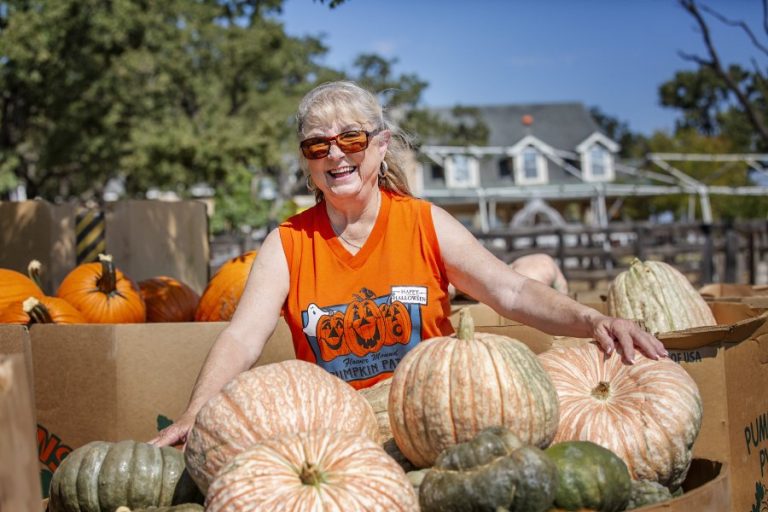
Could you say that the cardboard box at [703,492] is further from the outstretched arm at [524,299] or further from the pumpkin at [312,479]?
the pumpkin at [312,479]

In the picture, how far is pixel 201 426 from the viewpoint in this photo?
2.27m

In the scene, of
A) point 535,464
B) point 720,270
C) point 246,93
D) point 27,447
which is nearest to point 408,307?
point 535,464

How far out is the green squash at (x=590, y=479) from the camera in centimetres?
204

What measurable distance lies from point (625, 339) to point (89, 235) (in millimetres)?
4181

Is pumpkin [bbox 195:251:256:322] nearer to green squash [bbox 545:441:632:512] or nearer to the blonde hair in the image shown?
the blonde hair

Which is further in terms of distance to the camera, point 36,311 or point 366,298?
point 36,311

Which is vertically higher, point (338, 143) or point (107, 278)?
point (338, 143)

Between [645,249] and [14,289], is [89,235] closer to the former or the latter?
[14,289]

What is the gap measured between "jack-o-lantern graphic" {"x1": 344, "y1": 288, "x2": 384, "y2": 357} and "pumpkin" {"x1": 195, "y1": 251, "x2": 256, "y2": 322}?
189 cm

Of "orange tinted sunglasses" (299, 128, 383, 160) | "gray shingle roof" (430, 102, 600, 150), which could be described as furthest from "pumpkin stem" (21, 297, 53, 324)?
"gray shingle roof" (430, 102, 600, 150)

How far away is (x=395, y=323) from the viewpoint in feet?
10.6

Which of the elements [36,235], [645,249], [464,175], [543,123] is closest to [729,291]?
[36,235]

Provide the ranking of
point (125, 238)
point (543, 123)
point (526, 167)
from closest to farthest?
1. point (125, 238)
2. point (526, 167)
3. point (543, 123)

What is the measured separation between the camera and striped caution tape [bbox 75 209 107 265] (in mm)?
5695
